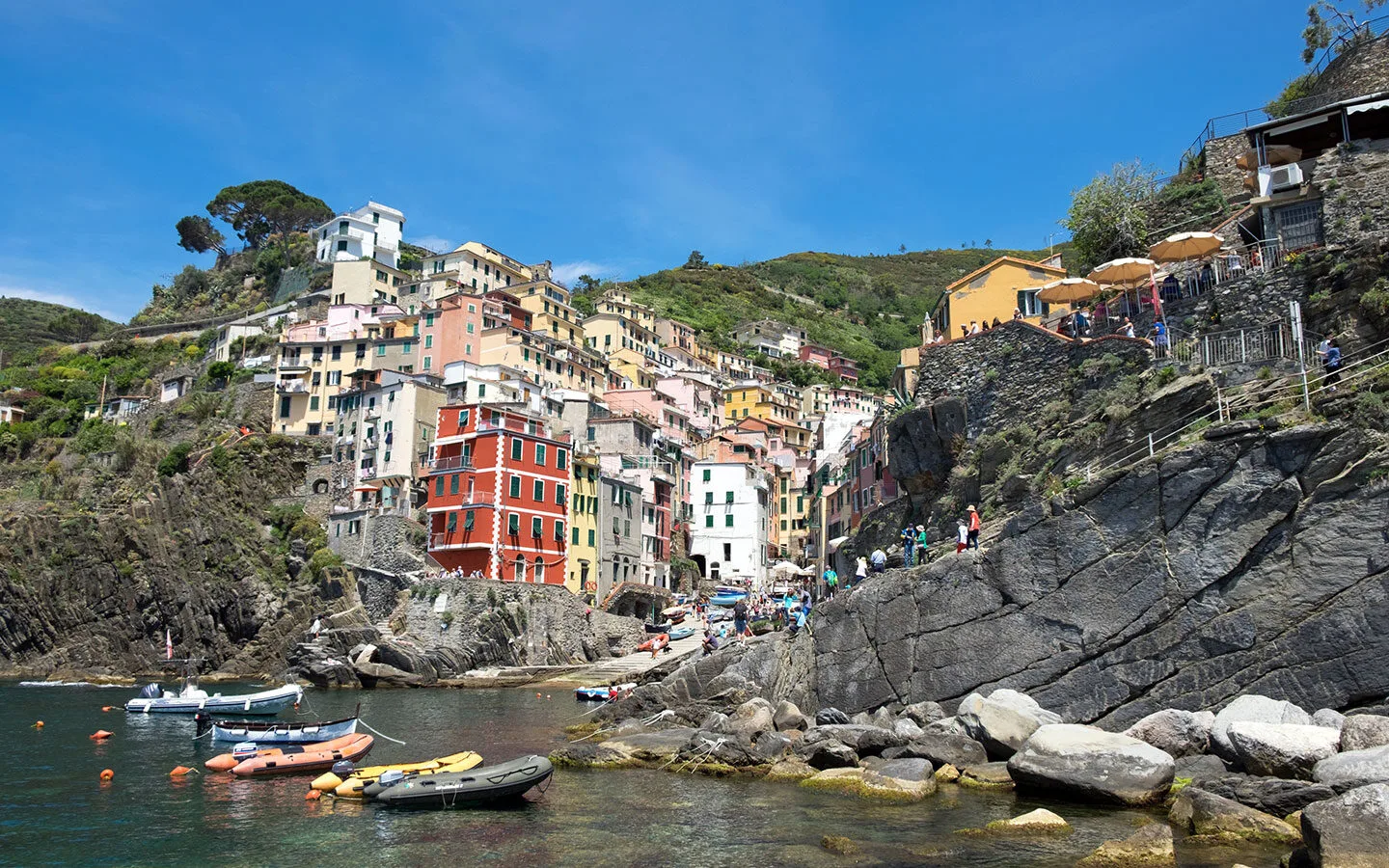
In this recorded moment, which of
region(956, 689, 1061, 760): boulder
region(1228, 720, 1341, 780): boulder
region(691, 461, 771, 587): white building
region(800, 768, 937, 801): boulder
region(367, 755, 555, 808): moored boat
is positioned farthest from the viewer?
region(691, 461, 771, 587): white building

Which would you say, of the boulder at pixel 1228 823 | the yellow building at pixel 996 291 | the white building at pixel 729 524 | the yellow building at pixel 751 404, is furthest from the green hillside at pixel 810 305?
the boulder at pixel 1228 823

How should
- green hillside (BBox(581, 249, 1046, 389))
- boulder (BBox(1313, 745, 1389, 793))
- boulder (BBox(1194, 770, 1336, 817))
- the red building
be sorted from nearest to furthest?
boulder (BBox(1313, 745, 1389, 793)) → boulder (BBox(1194, 770, 1336, 817)) → the red building → green hillside (BBox(581, 249, 1046, 389))

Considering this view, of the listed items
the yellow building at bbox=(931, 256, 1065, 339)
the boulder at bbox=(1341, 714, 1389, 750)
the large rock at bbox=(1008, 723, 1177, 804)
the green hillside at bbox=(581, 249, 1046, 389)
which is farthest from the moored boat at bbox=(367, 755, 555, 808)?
the green hillside at bbox=(581, 249, 1046, 389)

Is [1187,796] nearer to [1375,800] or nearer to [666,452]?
[1375,800]

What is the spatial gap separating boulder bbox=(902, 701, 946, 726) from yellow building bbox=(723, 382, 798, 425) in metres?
85.1

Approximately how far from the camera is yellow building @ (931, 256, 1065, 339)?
44750mm

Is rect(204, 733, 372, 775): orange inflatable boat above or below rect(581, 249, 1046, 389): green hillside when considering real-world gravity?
below

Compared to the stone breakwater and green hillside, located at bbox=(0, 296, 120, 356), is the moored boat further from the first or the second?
green hillside, located at bbox=(0, 296, 120, 356)

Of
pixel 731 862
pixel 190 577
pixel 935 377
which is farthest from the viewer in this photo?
pixel 190 577

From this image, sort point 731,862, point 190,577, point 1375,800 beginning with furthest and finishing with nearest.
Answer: point 190,577 < point 731,862 < point 1375,800

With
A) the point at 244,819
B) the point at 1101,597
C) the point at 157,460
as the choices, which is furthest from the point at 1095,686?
the point at 157,460

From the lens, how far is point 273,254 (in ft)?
393

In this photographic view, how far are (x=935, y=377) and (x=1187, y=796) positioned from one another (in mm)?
21760

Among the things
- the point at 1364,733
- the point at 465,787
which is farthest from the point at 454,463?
the point at 1364,733
